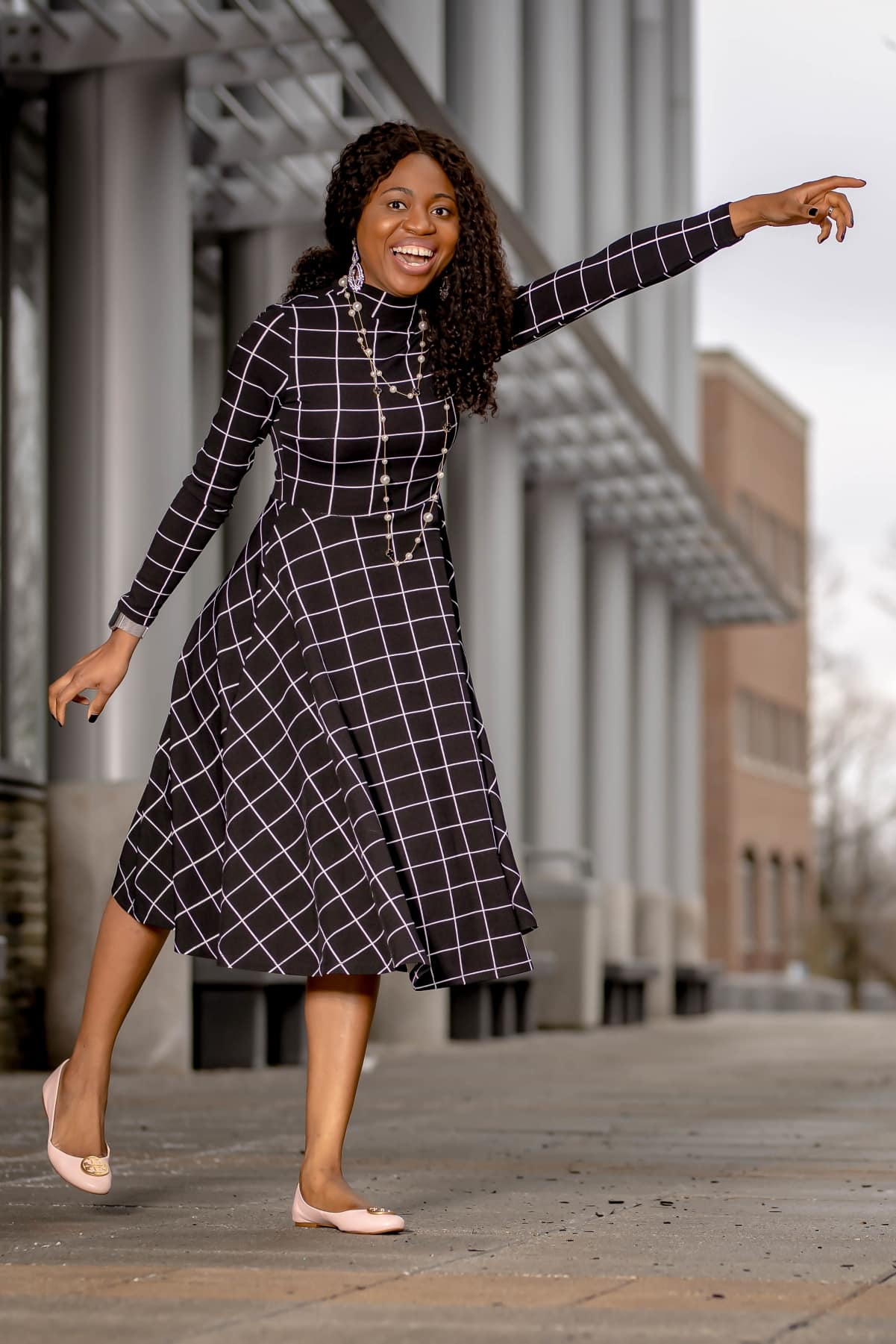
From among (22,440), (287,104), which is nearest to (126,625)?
(287,104)

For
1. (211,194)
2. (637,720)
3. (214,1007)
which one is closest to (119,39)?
(211,194)

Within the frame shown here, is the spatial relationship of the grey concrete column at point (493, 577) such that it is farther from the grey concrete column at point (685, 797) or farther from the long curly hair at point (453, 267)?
the long curly hair at point (453, 267)

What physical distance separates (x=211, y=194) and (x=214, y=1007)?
5.20 meters

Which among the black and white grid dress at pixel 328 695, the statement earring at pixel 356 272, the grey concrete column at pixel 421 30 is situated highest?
the grey concrete column at pixel 421 30

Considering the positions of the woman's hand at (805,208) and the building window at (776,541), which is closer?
the woman's hand at (805,208)

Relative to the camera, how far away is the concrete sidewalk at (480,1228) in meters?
2.74

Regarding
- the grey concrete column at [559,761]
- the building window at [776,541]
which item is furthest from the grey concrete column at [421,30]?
the building window at [776,541]

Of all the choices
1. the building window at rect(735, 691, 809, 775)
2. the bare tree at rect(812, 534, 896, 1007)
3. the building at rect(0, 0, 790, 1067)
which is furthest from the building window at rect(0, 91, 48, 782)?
the bare tree at rect(812, 534, 896, 1007)

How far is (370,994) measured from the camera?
3.72 metres

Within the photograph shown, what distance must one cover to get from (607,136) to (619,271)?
59.2ft

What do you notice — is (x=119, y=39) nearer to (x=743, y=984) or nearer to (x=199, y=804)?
(x=199, y=804)

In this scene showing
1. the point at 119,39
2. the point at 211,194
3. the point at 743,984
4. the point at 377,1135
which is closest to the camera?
the point at 377,1135

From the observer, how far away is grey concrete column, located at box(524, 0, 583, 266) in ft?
62.0

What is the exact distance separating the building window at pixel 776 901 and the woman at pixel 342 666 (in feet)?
145
